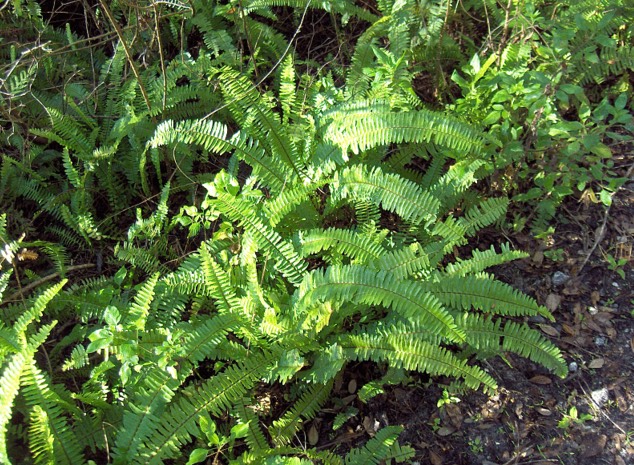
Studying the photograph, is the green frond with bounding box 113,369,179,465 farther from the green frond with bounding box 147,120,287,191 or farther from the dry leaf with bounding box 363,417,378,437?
the green frond with bounding box 147,120,287,191

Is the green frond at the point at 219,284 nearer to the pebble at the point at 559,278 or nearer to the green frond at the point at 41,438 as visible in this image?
the green frond at the point at 41,438

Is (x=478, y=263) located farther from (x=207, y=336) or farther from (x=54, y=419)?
(x=54, y=419)

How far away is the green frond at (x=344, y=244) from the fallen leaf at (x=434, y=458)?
956 mm

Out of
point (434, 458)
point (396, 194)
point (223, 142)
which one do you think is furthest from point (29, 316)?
point (434, 458)

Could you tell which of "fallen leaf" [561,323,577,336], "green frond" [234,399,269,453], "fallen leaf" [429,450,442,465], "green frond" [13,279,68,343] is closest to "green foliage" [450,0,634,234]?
"fallen leaf" [561,323,577,336]

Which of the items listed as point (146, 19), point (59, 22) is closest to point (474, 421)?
point (146, 19)

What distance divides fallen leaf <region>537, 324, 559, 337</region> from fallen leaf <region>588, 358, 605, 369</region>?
0.69ft

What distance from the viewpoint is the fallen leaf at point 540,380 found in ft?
9.25

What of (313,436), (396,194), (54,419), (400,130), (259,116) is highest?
(400,130)

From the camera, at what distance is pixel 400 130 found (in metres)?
2.88

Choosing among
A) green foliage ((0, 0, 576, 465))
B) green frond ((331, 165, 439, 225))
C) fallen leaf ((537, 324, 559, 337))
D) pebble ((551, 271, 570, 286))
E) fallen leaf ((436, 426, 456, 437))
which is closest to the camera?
green foliage ((0, 0, 576, 465))

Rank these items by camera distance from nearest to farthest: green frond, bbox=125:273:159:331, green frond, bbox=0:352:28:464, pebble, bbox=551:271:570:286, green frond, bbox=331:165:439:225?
1. green frond, bbox=0:352:28:464
2. green frond, bbox=125:273:159:331
3. green frond, bbox=331:165:439:225
4. pebble, bbox=551:271:570:286

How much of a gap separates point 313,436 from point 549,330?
1.36 m

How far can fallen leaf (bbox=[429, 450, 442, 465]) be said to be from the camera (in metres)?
2.61
